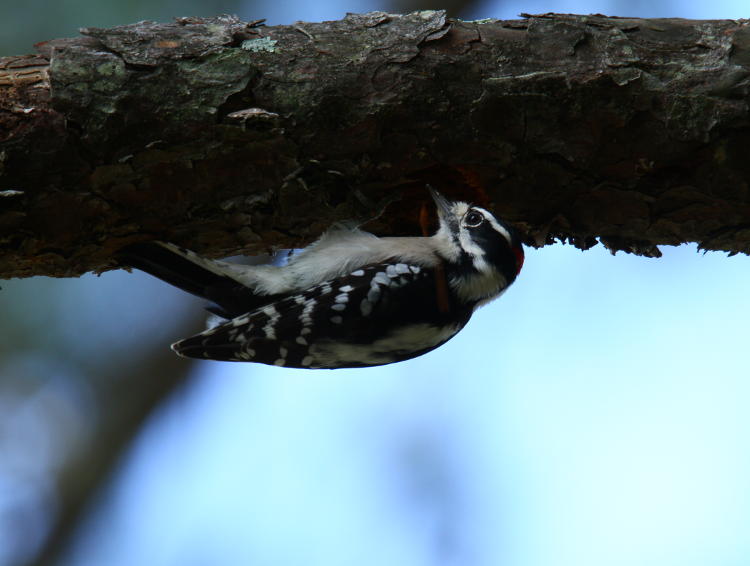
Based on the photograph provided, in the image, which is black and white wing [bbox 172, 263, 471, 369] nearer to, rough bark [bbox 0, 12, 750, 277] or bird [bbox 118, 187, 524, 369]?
bird [bbox 118, 187, 524, 369]

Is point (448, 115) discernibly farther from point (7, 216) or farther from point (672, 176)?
point (7, 216)

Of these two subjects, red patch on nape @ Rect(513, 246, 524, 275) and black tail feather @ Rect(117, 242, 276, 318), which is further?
red patch on nape @ Rect(513, 246, 524, 275)

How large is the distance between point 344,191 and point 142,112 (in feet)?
→ 2.68

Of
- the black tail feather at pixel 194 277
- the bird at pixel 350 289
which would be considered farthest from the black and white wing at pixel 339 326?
the black tail feather at pixel 194 277

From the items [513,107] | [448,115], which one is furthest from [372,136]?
[513,107]

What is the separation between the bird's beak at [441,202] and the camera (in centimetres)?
331

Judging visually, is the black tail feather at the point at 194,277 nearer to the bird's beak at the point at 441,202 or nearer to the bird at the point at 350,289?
the bird at the point at 350,289

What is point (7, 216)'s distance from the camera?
9.26ft

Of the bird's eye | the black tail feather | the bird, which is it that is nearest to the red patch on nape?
the bird

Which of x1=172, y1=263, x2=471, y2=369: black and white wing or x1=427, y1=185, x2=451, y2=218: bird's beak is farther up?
x1=427, y1=185, x2=451, y2=218: bird's beak

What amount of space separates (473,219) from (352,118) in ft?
Result: 2.57

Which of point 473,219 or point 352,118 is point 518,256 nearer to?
point 473,219

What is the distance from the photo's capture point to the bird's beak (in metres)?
3.31

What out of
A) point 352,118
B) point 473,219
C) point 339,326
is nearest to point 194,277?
point 339,326
